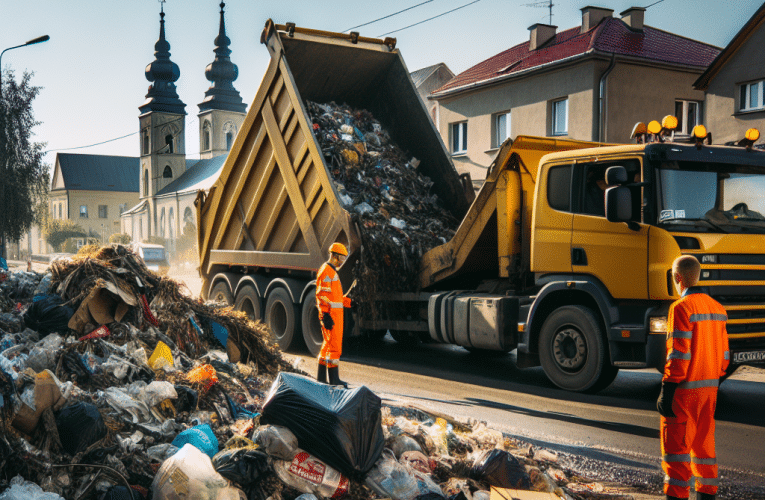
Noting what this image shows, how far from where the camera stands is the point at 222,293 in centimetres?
1087

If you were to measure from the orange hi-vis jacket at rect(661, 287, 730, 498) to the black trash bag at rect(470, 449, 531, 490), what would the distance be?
709 millimetres

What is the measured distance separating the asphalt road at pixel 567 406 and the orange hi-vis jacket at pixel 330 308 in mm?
607

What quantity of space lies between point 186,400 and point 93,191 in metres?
77.5

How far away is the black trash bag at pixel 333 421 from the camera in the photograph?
3.49m

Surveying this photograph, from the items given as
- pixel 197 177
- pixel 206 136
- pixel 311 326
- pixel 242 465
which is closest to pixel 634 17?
pixel 311 326

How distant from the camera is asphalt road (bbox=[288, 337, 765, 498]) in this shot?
4668 millimetres

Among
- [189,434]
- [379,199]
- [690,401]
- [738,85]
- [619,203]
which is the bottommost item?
[189,434]

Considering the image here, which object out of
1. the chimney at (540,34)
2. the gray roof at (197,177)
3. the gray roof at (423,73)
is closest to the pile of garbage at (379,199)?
the chimney at (540,34)

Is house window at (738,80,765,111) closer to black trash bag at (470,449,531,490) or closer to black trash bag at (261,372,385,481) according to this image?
black trash bag at (470,449,531,490)

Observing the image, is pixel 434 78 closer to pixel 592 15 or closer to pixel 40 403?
pixel 592 15

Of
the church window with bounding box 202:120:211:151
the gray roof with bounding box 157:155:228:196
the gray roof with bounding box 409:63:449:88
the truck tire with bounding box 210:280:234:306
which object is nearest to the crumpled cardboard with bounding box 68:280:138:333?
the truck tire with bounding box 210:280:234:306

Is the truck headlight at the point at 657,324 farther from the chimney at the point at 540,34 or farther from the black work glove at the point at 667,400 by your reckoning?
the chimney at the point at 540,34

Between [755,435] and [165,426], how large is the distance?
13.4ft

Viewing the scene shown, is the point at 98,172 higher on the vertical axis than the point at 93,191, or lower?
higher
